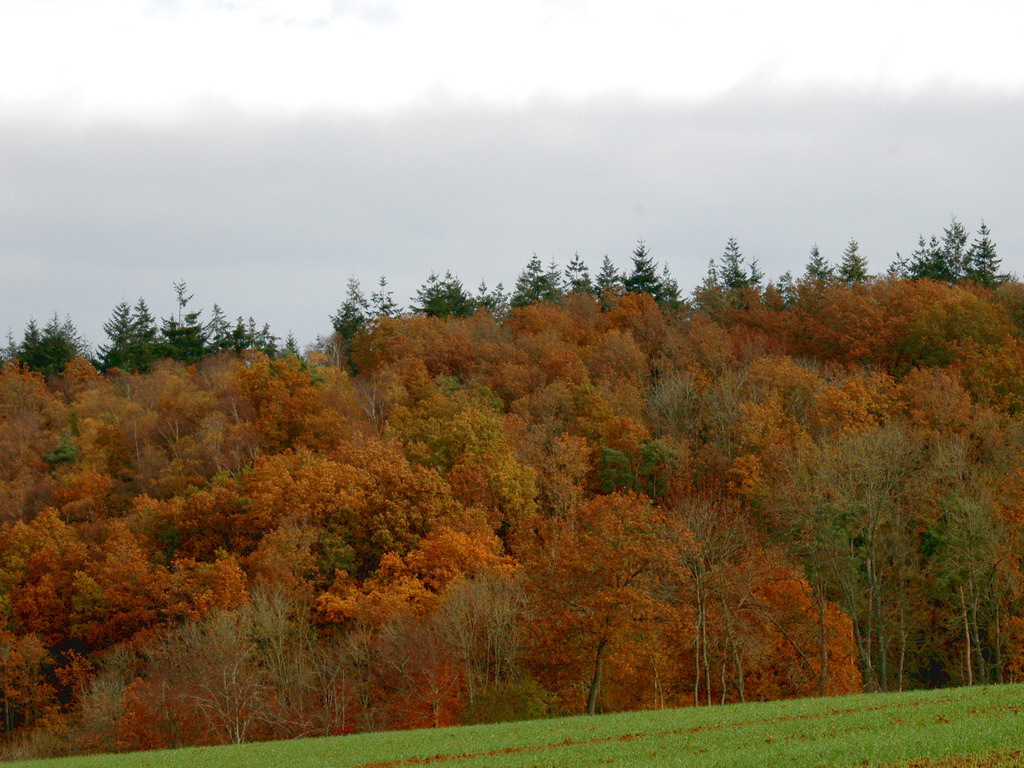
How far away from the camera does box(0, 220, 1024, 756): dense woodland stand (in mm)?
52906

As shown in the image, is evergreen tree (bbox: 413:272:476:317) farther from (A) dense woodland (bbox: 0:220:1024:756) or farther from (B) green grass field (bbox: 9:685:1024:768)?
(B) green grass field (bbox: 9:685:1024:768)

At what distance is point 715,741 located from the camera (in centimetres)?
2406

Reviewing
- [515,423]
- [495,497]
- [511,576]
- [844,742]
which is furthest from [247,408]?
[844,742]

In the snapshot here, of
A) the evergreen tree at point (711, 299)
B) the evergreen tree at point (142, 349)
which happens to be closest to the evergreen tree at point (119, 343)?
the evergreen tree at point (142, 349)

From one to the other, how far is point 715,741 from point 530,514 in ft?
171

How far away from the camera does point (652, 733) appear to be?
2755cm

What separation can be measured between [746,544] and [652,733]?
33.4 metres

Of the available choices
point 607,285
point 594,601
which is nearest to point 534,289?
point 607,285

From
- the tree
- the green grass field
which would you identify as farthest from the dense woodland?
the green grass field

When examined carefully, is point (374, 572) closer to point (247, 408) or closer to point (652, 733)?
point (247, 408)

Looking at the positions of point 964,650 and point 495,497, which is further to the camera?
point 495,497

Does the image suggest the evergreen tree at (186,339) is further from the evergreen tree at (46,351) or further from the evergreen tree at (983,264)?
the evergreen tree at (983,264)

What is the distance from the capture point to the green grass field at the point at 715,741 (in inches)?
766

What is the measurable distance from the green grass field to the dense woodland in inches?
532
